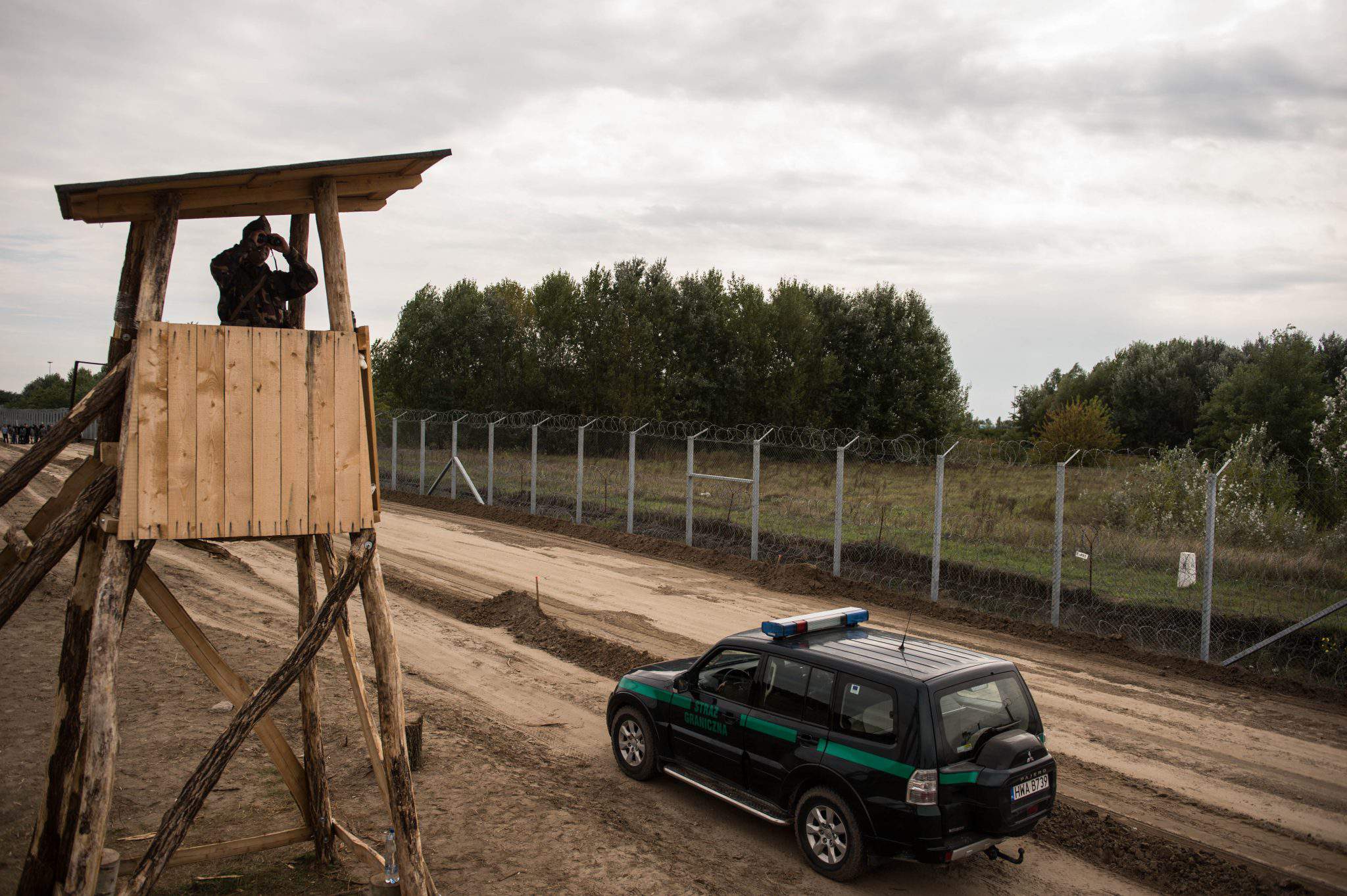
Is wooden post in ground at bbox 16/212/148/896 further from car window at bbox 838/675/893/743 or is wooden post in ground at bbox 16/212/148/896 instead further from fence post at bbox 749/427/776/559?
fence post at bbox 749/427/776/559

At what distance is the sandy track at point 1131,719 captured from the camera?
24.5ft

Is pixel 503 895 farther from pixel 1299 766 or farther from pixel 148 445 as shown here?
pixel 1299 766

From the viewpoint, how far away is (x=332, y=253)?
5992mm

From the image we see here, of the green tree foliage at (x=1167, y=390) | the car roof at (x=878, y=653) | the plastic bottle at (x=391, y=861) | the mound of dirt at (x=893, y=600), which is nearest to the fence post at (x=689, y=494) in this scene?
the mound of dirt at (x=893, y=600)

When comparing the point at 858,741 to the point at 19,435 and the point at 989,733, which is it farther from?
the point at 19,435

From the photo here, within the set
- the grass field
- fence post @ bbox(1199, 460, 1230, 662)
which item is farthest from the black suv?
the grass field

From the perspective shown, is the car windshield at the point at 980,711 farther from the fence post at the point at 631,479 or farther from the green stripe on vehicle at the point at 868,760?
the fence post at the point at 631,479

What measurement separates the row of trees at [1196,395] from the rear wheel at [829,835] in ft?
70.2

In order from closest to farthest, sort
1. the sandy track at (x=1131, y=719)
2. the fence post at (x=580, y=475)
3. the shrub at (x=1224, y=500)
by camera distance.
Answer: the sandy track at (x=1131, y=719) → the shrub at (x=1224, y=500) → the fence post at (x=580, y=475)

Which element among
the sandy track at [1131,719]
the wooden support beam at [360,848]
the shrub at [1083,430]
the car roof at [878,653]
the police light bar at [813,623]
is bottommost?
the sandy track at [1131,719]

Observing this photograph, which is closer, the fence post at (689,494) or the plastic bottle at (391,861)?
the plastic bottle at (391,861)

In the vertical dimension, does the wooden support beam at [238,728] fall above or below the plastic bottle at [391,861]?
above

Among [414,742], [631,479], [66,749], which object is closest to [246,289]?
[66,749]

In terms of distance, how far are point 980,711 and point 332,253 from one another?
18.0 ft
